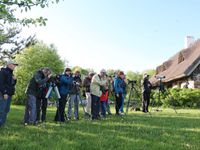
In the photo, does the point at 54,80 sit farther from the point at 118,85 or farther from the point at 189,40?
the point at 189,40

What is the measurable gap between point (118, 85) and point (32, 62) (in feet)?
108

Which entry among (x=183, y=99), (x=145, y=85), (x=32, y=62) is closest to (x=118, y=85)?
(x=145, y=85)

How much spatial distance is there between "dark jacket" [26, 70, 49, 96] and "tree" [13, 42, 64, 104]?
32.2 meters

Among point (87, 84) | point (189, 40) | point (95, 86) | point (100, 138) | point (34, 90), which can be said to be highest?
point (189, 40)

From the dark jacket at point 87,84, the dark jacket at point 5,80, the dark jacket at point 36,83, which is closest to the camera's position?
the dark jacket at point 5,80

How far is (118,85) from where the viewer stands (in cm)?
1548

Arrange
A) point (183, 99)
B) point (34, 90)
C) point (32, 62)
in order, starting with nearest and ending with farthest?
point (34, 90) < point (183, 99) < point (32, 62)

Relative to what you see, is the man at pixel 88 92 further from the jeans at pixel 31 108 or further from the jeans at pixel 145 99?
the jeans at pixel 145 99

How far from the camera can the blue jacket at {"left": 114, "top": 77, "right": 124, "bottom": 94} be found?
1544cm

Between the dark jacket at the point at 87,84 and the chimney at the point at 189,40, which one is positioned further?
the chimney at the point at 189,40

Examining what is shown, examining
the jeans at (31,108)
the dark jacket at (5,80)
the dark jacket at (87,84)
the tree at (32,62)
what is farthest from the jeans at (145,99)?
the tree at (32,62)

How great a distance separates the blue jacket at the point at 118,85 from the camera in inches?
608

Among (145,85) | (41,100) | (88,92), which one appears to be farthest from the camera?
(145,85)

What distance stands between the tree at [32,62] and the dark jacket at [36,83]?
32.2 metres
